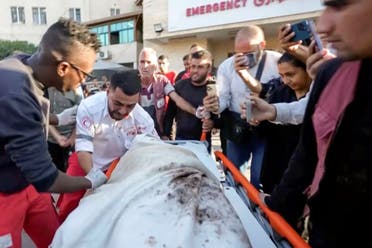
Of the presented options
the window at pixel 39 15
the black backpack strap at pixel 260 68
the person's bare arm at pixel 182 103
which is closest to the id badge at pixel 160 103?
the person's bare arm at pixel 182 103

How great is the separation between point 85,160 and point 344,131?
1.92m

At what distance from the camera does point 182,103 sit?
4.11 meters

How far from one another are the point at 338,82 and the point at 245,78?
176cm

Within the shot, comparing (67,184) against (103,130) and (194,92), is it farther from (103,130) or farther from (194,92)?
(194,92)

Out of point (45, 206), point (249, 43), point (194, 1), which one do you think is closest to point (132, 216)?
point (45, 206)

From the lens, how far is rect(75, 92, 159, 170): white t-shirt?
2711 millimetres

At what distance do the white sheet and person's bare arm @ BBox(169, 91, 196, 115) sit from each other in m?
2.26

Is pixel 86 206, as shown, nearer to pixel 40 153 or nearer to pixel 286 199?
pixel 40 153

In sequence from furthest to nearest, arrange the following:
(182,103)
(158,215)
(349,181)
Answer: (182,103)
(158,215)
(349,181)

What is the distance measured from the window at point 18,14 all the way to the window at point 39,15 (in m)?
0.89

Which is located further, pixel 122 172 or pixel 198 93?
pixel 198 93

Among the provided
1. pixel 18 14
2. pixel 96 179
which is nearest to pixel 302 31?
pixel 96 179

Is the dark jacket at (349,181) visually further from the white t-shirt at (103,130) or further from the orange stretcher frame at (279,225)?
the white t-shirt at (103,130)

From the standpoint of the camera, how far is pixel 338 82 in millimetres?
1187
